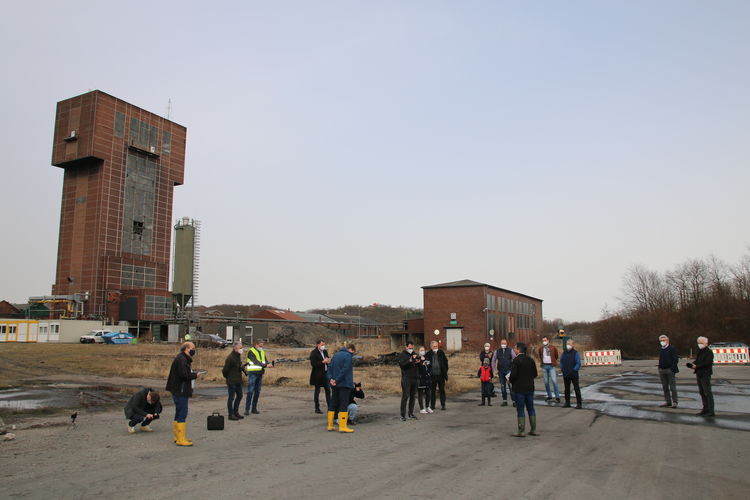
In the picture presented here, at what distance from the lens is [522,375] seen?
404 inches

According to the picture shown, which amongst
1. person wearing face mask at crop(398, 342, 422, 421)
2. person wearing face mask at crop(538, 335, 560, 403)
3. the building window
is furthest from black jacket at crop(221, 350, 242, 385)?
the building window

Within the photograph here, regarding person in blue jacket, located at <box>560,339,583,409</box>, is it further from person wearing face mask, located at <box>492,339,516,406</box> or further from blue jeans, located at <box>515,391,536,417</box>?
blue jeans, located at <box>515,391,536,417</box>

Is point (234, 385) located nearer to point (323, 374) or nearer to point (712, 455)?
point (323, 374)

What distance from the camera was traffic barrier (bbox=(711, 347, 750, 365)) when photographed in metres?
33.8

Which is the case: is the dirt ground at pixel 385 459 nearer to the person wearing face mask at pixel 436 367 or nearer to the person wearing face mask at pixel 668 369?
the person wearing face mask at pixel 668 369

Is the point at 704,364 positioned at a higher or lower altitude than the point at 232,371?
higher

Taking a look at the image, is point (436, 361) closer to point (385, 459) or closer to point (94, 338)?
point (385, 459)

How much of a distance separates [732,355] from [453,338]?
91.9 ft

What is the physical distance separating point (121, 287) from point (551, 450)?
79.1 metres

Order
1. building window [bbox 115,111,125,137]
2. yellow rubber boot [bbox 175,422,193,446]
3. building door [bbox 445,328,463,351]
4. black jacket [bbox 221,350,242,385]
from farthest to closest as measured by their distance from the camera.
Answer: building window [bbox 115,111,125,137], building door [bbox 445,328,463,351], black jacket [bbox 221,350,242,385], yellow rubber boot [bbox 175,422,193,446]

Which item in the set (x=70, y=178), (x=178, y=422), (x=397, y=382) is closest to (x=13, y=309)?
(x=70, y=178)

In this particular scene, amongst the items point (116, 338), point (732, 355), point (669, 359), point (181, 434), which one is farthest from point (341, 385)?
point (116, 338)

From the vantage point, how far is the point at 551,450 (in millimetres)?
8914

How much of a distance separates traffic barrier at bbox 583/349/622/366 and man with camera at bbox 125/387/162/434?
33.9 m
